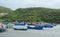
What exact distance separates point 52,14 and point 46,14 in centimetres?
511

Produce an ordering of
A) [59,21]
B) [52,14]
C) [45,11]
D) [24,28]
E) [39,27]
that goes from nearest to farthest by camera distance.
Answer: [24,28] < [39,27] < [59,21] < [52,14] < [45,11]

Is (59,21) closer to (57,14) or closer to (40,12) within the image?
(57,14)

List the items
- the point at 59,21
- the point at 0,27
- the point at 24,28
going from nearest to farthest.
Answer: the point at 0,27, the point at 24,28, the point at 59,21

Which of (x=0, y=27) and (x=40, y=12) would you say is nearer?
(x=0, y=27)

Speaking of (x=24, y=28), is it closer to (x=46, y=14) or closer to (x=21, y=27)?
(x=21, y=27)

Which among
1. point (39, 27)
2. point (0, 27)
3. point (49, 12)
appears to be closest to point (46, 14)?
point (49, 12)

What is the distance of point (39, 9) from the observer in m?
156

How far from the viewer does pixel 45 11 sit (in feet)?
480

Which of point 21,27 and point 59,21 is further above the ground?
point 21,27

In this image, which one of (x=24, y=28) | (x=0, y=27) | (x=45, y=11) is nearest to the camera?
(x=0, y=27)

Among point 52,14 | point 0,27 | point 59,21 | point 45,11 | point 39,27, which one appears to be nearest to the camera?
point 0,27

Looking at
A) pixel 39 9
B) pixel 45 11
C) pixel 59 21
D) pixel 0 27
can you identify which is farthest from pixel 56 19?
pixel 0 27

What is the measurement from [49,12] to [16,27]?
118m

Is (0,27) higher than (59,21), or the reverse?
(0,27)
